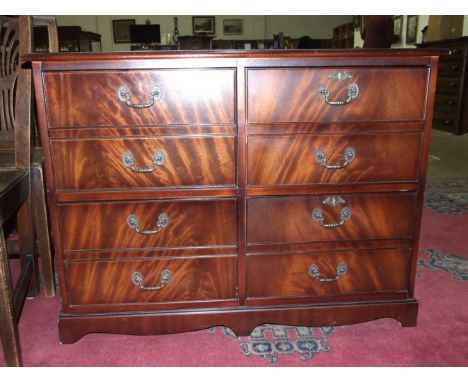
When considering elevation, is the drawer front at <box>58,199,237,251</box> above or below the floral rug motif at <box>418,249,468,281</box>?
above

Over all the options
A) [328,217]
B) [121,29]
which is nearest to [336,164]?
[328,217]

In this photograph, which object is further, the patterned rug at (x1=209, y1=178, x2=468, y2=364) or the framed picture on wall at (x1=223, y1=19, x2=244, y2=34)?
the framed picture on wall at (x1=223, y1=19, x2=244, y2=34)

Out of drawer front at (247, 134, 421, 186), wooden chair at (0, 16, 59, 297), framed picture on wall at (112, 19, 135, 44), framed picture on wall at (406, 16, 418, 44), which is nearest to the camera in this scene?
drawer front at (247, 134, 421, 186)

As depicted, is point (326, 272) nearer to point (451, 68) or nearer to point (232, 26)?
point (451, 68)

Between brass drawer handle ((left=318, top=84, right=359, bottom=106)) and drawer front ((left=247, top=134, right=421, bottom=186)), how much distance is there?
11 cm

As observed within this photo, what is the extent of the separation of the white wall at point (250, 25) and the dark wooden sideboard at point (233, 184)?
36.5 feet

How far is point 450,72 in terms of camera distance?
6016 millimetres

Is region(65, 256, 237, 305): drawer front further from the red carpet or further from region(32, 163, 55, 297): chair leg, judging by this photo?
region(32, 163, 55, 297): chair leg

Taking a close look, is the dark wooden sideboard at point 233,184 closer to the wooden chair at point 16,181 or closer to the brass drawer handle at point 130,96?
the brass drawer handle at point 130,96

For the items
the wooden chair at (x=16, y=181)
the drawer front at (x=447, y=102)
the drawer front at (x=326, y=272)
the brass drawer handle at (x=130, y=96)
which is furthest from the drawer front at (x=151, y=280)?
the drawer front at (x=447, y=102)

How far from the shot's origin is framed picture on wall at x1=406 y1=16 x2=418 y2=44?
741 cm

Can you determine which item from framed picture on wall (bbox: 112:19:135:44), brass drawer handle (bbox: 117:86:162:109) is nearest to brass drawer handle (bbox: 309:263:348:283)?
brass drawer handle (bbox: 117:86:162:109)

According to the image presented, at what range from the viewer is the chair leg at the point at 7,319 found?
1.29 meters

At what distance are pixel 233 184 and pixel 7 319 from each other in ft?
2.77
